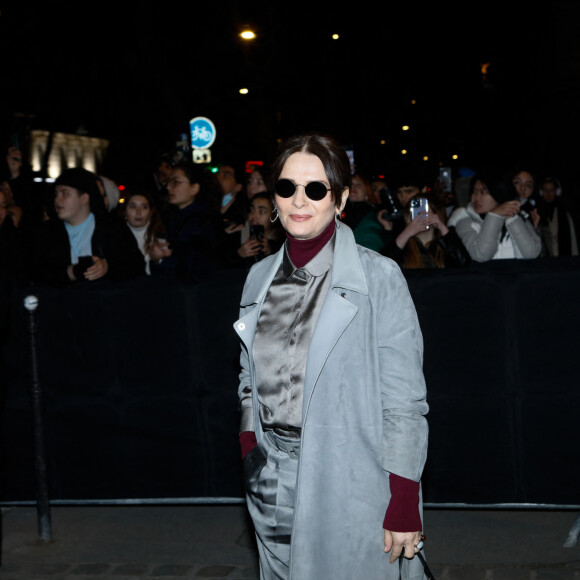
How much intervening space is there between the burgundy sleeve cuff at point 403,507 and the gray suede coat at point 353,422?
0.19 ft

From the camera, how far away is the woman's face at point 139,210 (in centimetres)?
727

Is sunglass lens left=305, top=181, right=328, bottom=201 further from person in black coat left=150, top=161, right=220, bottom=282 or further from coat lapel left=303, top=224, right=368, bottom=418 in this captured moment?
person in black coat left=150, top=161, right=220, bottom=282

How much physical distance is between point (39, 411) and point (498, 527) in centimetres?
307

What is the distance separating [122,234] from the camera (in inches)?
247

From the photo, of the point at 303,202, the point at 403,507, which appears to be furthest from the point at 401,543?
the point at 303,202

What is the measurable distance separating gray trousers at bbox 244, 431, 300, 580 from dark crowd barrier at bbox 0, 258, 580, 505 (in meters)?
2.52

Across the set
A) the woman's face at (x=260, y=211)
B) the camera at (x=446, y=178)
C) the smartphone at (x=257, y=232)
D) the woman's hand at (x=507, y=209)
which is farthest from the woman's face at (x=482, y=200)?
the camera at (x=446, y=178)

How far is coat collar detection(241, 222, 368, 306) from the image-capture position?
2596 mm

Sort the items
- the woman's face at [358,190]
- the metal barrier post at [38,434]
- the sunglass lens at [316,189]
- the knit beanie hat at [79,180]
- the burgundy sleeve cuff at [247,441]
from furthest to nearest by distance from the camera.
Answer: the woman's face at [358,190] < the knit beanie hat at [79,180] < the metal barrier post at [38,434] < the burgundy sleeve cuff at [247,441] < the sunglass lens at [316,189]

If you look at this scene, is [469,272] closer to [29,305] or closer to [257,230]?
[257,230]

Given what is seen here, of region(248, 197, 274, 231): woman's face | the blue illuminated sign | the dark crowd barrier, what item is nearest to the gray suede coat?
the dark crowd barrier

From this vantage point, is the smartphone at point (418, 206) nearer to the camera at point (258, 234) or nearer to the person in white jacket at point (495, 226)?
the person in white jacket at point (495, 226)

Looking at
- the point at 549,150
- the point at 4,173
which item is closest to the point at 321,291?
the point at 4,173

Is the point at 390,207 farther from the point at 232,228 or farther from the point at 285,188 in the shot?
the point at 285,188
